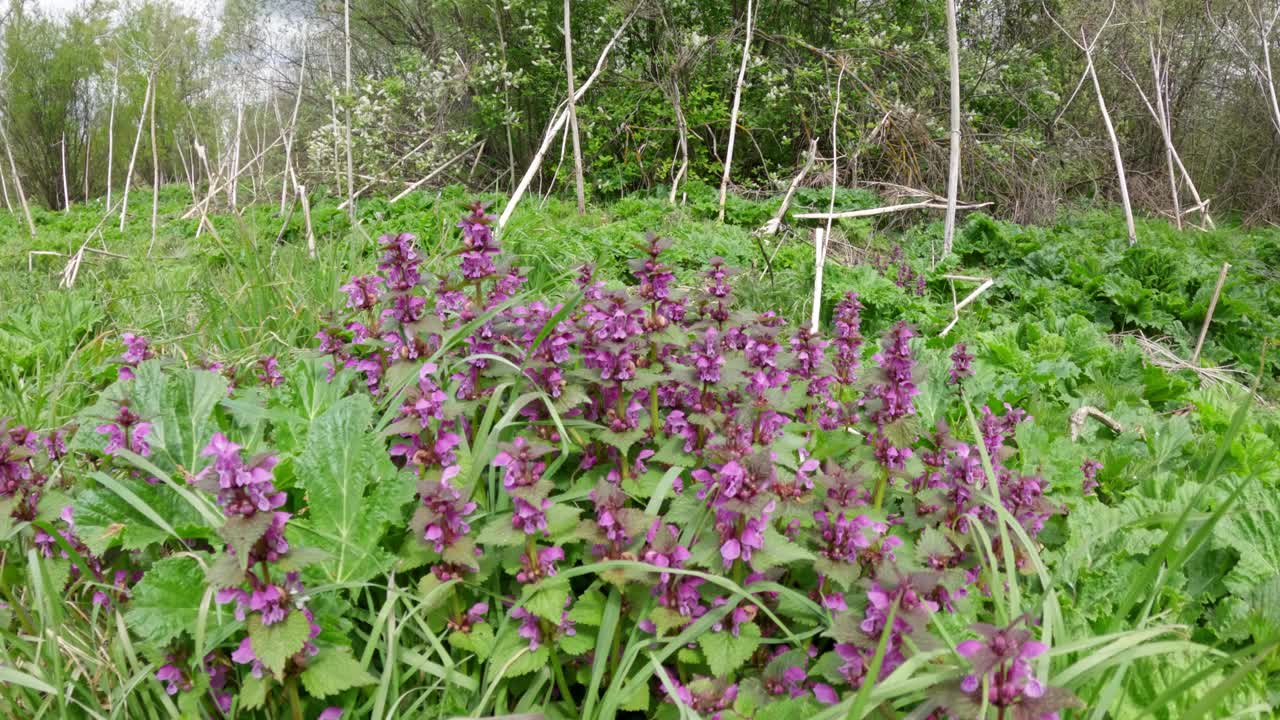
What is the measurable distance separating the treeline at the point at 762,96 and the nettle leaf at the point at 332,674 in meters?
5.67

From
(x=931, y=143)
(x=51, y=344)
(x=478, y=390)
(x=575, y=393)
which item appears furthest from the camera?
(x=931, y=143)

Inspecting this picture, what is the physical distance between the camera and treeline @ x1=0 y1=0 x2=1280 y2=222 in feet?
26.2

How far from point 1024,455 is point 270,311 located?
3102mm

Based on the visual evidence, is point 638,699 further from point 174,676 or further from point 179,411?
point 179,411

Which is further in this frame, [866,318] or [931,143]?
[931,143]

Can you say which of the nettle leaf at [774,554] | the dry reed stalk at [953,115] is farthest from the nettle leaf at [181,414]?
the dry reed stalk at [953,115]

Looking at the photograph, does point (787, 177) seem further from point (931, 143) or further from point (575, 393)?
point (575, 393)

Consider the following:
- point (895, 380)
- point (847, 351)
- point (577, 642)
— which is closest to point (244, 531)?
point (577, 642)

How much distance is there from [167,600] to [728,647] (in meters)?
1.13

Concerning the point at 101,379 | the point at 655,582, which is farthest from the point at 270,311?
the point at 655,582

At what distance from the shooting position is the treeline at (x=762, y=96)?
8000 millimetres

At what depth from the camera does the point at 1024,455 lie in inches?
93.2

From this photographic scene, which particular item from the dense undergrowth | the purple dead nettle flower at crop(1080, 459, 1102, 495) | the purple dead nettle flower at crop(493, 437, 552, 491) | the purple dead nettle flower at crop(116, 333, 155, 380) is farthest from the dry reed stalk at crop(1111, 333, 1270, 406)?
the purple dead nettle flower at crop(116, 333, 155, 380)

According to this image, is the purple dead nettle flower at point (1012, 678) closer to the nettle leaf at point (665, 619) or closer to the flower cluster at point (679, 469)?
the flower cluster at point (679, 469)
